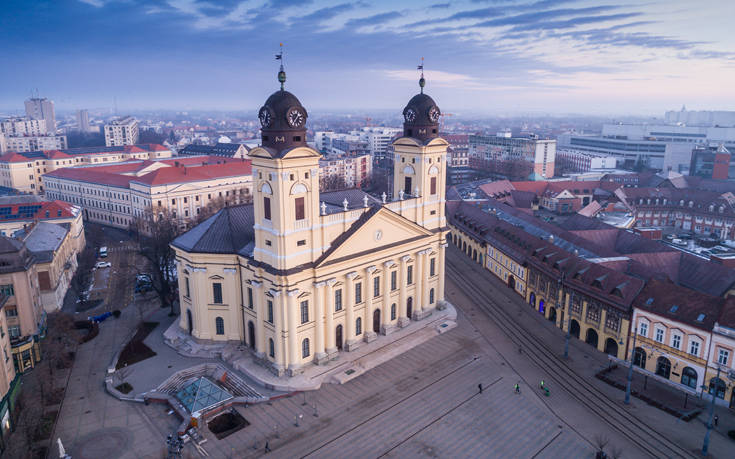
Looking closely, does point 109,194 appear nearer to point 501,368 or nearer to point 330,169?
point 330,169

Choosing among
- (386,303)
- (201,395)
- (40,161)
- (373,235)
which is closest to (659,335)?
(386,303)

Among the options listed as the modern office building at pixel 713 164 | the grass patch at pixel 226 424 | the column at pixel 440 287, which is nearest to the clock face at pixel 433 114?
the column at pixel 440 287

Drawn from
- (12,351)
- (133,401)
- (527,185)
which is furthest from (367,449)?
(527,185)

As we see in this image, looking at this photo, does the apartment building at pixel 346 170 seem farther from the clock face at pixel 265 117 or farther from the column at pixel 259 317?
the clock face at pixel 265 117

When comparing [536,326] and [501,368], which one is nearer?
[501,368]

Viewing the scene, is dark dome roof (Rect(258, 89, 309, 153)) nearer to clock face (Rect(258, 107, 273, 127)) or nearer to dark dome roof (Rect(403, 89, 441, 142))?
clock face (Rect(258, 107, 273, 127))

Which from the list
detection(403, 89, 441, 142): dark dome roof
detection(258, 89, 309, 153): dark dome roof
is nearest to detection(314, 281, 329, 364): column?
detection(258, 89, 309, 153): dark dome roof
